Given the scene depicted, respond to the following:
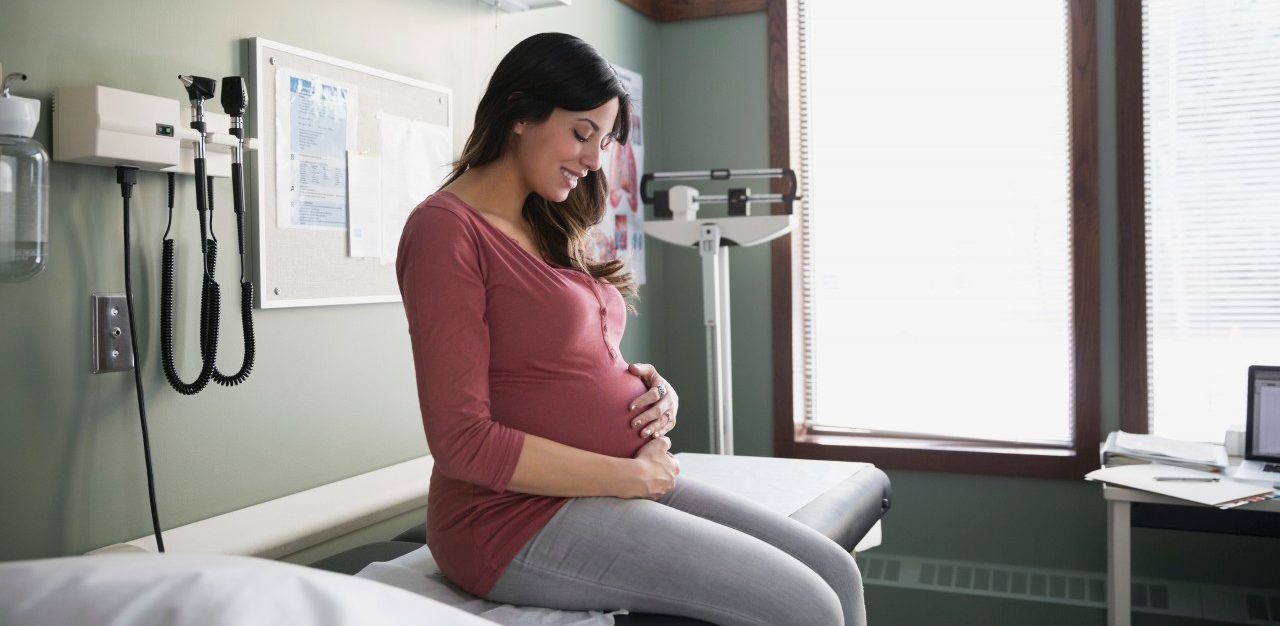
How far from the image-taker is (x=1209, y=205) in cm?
290

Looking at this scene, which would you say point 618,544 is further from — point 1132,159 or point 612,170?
point 1132,159

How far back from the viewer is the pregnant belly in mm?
1438

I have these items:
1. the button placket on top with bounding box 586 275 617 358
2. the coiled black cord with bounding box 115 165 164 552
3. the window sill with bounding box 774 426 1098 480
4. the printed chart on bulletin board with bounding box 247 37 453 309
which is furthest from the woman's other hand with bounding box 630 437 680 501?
the window sill with bounding box 774 426 1098 480

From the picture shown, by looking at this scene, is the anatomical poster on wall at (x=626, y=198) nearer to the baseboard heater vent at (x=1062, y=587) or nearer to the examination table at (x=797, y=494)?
the examination table at (x=797, y=494)

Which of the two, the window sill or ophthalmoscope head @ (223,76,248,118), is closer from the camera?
ophthalmoscope head @ (223,76,248,118)

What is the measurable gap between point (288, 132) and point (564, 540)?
1076mm

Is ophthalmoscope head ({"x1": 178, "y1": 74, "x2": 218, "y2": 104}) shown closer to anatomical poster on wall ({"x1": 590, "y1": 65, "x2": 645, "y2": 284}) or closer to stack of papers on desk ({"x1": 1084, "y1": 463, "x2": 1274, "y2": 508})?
anatomical poster on wall ({"x1": 590, "y1": 65, "x2": 645, "y2": 284})

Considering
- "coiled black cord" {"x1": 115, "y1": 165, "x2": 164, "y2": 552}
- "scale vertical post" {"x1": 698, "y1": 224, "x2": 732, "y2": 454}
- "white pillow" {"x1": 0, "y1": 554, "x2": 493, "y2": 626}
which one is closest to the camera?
"white pillow" {"x1": 0, "y1": 554, "x2": 493, "y2": 626}

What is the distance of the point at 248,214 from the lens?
1.90 metres

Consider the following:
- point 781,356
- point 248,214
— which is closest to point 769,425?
point 781,356

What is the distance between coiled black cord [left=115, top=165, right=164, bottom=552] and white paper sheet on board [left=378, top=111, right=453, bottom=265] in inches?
25.8

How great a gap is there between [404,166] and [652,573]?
130 centimetres

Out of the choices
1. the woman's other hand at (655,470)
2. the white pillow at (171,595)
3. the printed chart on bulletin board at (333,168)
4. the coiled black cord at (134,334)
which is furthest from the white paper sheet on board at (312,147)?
the white pillow at (171,595)

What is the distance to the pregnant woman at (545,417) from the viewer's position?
1.35 metres
